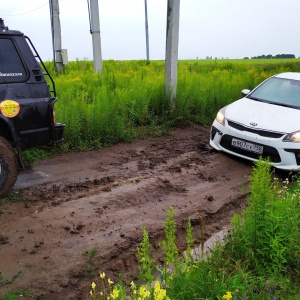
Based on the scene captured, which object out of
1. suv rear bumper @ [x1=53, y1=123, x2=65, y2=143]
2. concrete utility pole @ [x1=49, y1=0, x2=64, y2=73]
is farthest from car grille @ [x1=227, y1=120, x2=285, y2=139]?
concrete utility pole @ [x1=49, y1=0, x2=64, y2=73]

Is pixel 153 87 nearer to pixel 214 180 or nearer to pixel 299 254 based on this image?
pixel 214 180

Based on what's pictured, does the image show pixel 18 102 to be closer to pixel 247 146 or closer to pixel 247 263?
pixel 247 263

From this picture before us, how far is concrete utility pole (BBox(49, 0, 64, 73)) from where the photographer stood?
567 inches

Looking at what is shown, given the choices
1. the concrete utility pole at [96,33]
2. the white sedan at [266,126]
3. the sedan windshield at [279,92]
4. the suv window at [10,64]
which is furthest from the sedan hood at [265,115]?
the concrete utility pole at [96,33]

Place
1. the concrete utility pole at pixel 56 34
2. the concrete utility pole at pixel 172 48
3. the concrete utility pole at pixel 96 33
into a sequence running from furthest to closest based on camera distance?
1. the concrete utility pole at pixel 56 34
2. the concrete utility pole at pixel 96 33
3. the concrete utility pole at pixel 172 48

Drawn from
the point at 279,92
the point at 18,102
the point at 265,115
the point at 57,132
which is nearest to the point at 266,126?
the point at 265,115

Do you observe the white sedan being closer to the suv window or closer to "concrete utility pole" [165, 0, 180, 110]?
"concrete utility pole" [165, 0, 180, 110]

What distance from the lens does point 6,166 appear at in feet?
17.3

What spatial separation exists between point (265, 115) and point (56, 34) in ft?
32.1

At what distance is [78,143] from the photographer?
7.96 metres

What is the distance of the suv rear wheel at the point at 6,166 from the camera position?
5.22m

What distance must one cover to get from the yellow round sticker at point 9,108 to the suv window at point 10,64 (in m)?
0.28

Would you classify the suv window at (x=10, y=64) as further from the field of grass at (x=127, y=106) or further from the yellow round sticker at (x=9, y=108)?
the field of grass at (x=127, y=106)

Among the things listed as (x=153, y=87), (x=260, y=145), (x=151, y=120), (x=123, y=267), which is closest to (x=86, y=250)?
(x=123, y=267)
